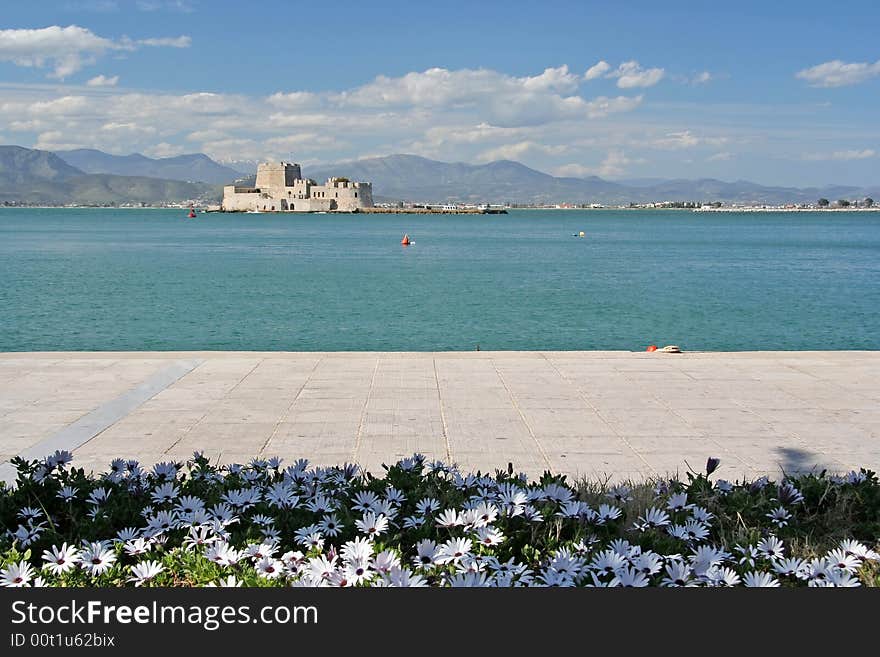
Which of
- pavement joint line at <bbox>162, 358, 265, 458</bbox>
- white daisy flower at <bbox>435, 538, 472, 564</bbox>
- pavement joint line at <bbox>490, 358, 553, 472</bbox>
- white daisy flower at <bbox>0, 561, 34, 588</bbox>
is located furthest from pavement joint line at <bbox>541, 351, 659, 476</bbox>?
white daisy flower at <bbox>0, 561, 34, 588</bbox>

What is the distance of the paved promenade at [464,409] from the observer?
657 centimetres

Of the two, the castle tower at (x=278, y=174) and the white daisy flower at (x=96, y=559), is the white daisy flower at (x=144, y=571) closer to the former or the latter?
the white daisy flower at (x=96, y=559)

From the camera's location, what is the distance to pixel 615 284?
138 feet

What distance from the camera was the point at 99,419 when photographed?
7.57m

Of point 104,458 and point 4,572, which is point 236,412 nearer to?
point 104,458

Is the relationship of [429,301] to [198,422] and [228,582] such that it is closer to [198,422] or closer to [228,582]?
[198,422]

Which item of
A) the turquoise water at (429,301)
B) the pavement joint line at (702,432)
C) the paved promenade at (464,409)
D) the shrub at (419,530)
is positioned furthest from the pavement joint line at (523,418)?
the turquoise water at (429,301)

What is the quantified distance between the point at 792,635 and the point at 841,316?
3161 centimetres

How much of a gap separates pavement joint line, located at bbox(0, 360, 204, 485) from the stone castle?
177 meters

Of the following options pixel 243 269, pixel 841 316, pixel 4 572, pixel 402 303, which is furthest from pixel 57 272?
pixel 4 572

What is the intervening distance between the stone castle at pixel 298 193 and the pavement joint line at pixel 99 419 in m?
177

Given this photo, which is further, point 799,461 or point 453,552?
point 799,461

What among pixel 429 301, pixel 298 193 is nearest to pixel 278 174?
pixel 298 193

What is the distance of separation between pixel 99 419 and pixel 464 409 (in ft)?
10.6
